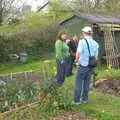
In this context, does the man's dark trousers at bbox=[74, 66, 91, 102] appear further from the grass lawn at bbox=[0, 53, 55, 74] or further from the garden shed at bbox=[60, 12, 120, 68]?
the grass lawn at bbox=[0, 53, 55, 74]

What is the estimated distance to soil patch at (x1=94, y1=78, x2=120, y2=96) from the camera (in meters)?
12.8

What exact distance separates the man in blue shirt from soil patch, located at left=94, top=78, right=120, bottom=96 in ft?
6.44

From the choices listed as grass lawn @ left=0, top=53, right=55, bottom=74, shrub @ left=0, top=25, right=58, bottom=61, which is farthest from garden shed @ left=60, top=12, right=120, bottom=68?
shrub @ left=0, top=25, right=58, bottom=61

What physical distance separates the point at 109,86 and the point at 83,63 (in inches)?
129

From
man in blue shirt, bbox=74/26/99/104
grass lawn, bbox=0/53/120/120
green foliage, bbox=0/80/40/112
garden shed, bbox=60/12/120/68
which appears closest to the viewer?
grass lawn, bbox=0/53/120/120

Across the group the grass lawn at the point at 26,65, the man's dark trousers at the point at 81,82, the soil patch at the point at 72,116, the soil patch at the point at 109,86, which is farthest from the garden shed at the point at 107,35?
the soil patch at the point at 72,116

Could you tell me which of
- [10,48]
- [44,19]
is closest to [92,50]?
[10,48]

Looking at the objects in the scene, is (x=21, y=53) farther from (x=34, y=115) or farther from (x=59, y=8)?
(x=34, y=115)

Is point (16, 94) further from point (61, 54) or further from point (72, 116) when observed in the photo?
point (61, 54)

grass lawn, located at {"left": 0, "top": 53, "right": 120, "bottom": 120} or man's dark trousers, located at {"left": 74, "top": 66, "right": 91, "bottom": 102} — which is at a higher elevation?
man's dark trousers, located at {"left": 74, "top": 66, "right": 91, "bottom": 102}

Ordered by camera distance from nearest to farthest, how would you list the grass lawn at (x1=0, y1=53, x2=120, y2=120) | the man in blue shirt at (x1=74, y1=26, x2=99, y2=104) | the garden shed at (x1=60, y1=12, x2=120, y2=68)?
the grass lawn at (x1=0, y1=53, x2=120, y2=120) < the man in blue shirt at (x1=74, y1=26, x2=99, y2=104) < the garden shed at (x1=60, y1=12, x2=120, y2=68)

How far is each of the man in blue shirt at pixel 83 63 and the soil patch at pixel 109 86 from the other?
6.44ft

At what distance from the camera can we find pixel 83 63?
10.4 meters

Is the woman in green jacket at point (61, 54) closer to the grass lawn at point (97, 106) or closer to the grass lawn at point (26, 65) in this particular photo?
the grass lawn at point (97, 106)
